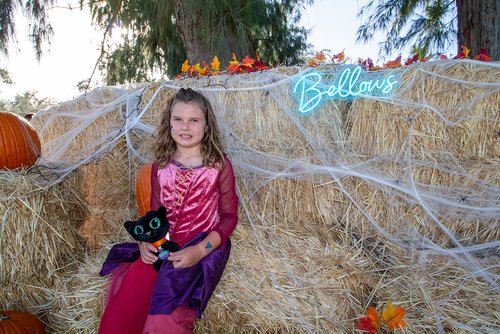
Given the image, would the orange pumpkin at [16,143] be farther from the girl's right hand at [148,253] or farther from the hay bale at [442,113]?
the hay bale at [442,113]

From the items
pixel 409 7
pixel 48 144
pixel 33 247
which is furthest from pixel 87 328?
pixel 409 7

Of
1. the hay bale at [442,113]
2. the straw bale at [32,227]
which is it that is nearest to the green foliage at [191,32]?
the hay bale at [442,113]

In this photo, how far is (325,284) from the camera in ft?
6.73

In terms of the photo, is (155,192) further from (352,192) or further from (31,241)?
(352,192)

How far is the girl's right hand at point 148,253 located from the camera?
1.79 meters

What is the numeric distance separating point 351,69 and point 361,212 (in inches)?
37.8

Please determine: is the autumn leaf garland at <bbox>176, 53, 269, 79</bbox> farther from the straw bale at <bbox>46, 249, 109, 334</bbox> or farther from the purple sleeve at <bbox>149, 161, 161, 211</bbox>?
the straw bale at <bbox>46, 249, 109, 334</bbox>

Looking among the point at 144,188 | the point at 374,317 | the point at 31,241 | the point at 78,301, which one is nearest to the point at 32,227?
the point at 31,241

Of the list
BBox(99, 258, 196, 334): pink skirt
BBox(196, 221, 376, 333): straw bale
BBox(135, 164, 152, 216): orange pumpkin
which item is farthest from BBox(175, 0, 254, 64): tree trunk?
BBox(99, 258, 196, 334): pink skirt

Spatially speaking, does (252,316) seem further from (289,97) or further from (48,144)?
(48,144)

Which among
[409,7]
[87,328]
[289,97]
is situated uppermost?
[409,7]

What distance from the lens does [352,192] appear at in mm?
2582

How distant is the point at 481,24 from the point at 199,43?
10.2 feet

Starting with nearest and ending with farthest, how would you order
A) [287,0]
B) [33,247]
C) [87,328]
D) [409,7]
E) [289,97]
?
[87,328] < [33,247] < [289,97] < [287,0] < [409,7]
